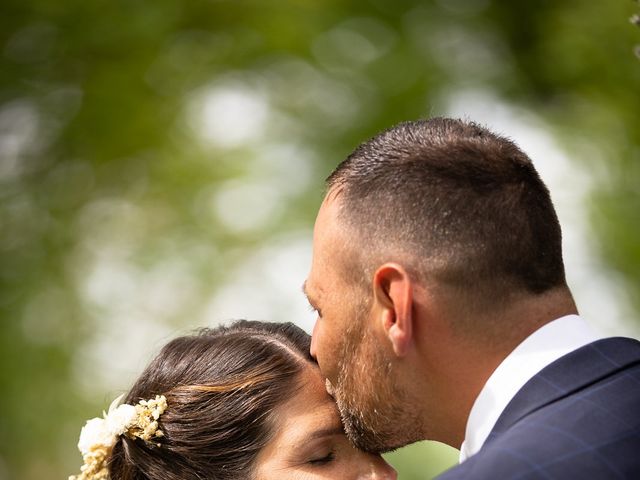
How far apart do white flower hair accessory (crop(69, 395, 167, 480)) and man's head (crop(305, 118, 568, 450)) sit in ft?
2.79

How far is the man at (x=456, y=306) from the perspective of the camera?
286 centimetres

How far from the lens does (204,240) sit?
11.3m

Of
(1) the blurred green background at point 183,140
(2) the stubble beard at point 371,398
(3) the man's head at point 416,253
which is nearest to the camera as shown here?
(3) the man's head at point 416,253

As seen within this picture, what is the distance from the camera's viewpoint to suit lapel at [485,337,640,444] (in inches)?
111

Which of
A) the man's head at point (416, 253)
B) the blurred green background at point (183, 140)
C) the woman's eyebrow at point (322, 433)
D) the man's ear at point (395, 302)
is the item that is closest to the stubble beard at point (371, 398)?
the man's head at point (416, 253)

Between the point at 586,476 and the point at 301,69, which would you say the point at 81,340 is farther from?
the point at 586,476

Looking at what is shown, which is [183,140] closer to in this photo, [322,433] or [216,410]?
[216,410]

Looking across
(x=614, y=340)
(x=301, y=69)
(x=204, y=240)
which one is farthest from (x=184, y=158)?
(x=614, y=340)

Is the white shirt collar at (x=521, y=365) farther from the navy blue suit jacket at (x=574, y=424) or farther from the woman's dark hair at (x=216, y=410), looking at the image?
the woman's dark hair at (x=216, y=410)

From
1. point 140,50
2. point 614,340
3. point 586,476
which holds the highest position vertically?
point 140,50

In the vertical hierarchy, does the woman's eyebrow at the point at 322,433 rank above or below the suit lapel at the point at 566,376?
below

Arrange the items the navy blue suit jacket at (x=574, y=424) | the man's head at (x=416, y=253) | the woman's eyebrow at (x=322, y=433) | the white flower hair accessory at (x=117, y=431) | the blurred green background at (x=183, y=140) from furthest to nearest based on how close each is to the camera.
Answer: the blurred green background at (x=183, y=140), the white flower hair accessory at (x=117, y=431), the woman's eyebrow at (x=322, y=433), the man's head at (x=416, y=253), the navy blue suit jacket at (x=574, y=424)

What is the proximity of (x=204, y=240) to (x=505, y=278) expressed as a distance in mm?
8464

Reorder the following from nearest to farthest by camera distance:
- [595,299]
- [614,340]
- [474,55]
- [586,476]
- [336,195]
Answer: [586,476], [614,340], [336,195], [595,299], [474,55]
